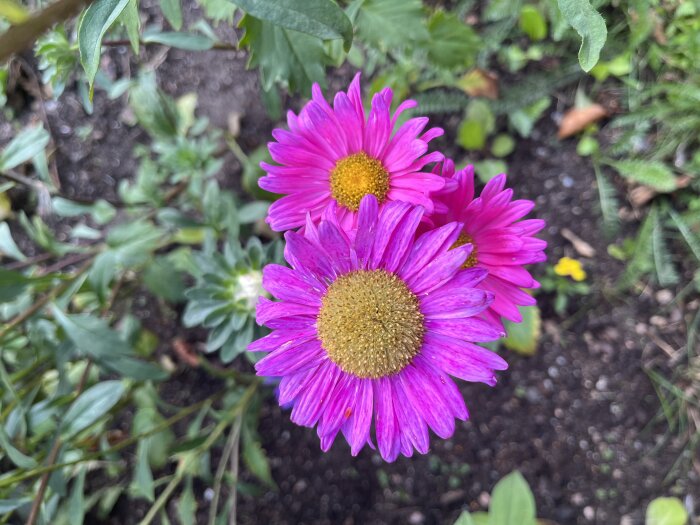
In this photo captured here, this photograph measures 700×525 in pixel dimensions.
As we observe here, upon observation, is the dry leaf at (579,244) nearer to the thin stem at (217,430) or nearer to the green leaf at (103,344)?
the thin stem at (217,430)

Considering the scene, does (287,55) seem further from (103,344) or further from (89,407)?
(89,407)

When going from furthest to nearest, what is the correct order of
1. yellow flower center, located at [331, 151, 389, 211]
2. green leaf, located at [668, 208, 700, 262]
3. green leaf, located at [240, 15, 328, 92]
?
green leaf, located at [668, 208, 700, 262] → green leaf, located at [240, 15, 328, 92] → yellow flower center, located at [331, 151, 389, 211]

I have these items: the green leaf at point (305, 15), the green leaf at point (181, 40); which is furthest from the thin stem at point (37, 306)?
the green leaf at point (305, 15)

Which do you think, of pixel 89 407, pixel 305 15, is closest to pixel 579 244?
pixel 305 15

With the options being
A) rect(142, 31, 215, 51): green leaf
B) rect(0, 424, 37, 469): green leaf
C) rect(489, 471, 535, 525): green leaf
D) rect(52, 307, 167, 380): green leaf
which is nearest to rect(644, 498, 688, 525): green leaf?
rect(489, 471, 535, 525): green leaf

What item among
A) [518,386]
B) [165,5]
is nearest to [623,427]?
[518,386]

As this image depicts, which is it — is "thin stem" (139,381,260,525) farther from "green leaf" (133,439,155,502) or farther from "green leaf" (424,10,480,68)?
"green leaf" (424,10,480,68)
